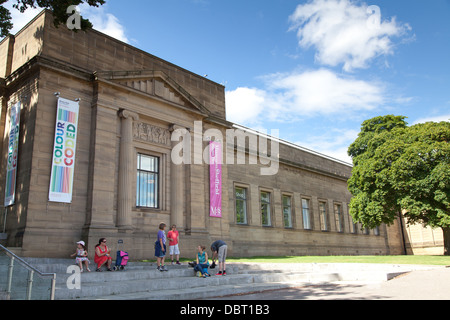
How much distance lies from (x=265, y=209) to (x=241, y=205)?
2.64m

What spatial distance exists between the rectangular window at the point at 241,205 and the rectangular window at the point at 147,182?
6.93m

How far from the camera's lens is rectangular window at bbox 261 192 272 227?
91.0ft

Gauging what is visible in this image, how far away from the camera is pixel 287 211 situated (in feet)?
99.2

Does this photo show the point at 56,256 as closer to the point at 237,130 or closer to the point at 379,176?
the point at 237,130

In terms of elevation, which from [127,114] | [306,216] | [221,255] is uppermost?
[127,114]

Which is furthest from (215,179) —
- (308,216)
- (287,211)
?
(308,216)

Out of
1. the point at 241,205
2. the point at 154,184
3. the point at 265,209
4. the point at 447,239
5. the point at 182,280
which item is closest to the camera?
the point at 182,280

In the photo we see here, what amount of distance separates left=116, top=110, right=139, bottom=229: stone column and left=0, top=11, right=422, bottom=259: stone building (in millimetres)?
46

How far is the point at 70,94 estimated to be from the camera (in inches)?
675

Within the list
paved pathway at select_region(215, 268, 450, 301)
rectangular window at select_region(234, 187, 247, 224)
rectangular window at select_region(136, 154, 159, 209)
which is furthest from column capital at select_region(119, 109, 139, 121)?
paved pathway at select_region(215, 268, 450, 301)

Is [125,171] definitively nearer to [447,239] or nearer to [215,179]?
[215,179]
